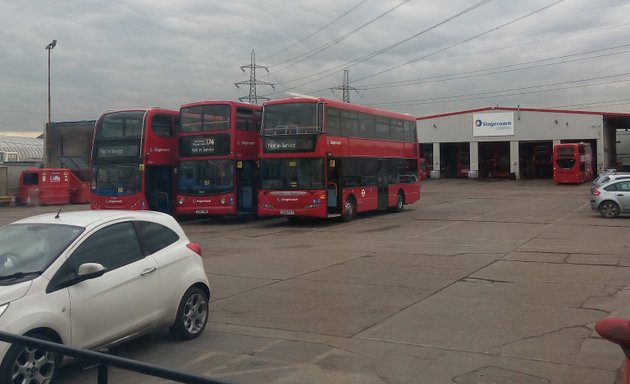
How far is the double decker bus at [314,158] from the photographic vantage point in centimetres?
2117

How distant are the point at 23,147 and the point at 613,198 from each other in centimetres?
6068

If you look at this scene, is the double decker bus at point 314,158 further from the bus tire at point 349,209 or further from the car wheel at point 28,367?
the car wheel at point 28,367

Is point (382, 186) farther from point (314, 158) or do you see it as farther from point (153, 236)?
point (153, 236)

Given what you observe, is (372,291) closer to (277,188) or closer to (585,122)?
(277,188)

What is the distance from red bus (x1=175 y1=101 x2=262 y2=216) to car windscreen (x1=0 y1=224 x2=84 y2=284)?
1623 cm

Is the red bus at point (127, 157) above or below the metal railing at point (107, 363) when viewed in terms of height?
above

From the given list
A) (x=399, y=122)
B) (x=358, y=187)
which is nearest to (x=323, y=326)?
(x=358, y=187)

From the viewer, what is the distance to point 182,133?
23.0 m

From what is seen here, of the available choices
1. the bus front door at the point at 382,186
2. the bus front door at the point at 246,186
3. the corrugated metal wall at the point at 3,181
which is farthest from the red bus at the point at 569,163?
the corrugated metal wall at the point at 3,181

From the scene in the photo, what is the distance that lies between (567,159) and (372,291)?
46.7 m

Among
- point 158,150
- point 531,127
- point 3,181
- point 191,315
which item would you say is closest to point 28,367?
point 191,315

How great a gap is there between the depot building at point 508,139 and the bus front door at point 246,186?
145ft

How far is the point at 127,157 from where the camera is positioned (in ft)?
72.3

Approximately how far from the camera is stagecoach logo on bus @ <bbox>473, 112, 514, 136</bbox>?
61.9 meters
